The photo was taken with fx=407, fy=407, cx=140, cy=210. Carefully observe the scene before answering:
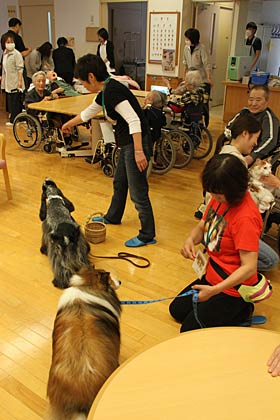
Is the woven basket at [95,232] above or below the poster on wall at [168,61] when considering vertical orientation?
below

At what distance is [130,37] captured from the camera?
33.0ft

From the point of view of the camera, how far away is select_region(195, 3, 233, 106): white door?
25.6ft

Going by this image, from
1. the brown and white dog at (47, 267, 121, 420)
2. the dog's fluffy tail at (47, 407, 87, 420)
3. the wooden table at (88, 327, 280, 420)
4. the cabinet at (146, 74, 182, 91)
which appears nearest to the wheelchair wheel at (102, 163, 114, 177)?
the brown and white dog at (47, 267, 121, 420)

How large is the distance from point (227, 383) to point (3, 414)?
3.82 feet

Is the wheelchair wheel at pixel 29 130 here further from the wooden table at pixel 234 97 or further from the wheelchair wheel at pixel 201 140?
the wooden table at pixel 234 97

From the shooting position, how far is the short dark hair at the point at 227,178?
5.42ft

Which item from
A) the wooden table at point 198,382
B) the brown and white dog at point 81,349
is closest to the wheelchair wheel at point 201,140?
the brown and white dog at point 81,349

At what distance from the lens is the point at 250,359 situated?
1.20 metres

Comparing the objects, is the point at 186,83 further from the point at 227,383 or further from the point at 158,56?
the point at 227,383

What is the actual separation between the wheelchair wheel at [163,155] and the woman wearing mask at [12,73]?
120 inches

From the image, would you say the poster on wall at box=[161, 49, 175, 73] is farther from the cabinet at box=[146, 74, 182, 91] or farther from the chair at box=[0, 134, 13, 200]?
the chair at box=[0, 134, 13, 200]

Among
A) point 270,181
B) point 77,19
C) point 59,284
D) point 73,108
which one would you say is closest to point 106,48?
point 77,19

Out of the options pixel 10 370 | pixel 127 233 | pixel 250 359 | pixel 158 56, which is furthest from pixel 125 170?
pixel 158 56

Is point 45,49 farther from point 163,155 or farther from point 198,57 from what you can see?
point 163,155
